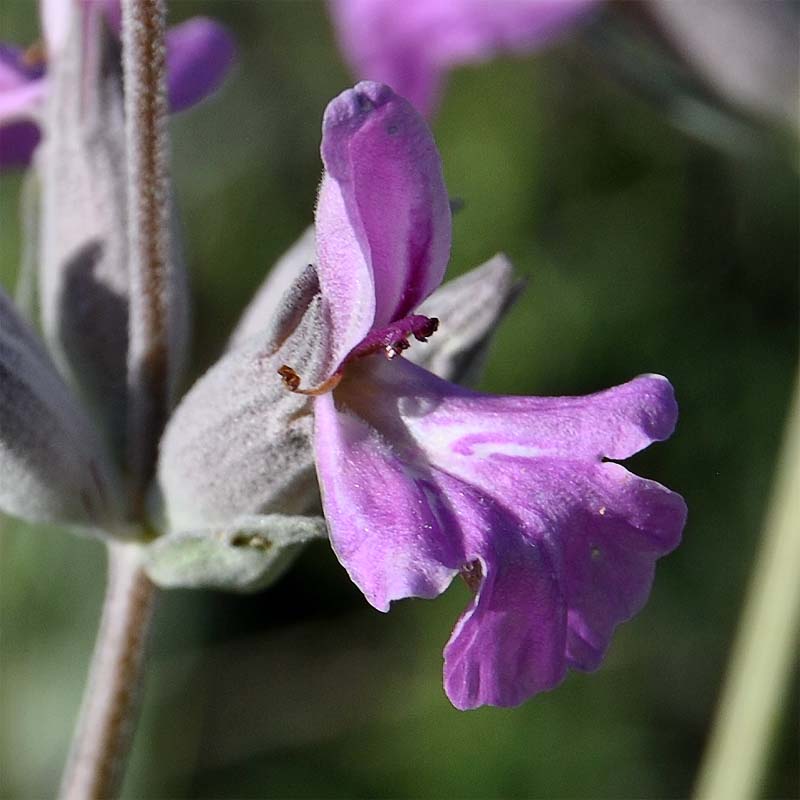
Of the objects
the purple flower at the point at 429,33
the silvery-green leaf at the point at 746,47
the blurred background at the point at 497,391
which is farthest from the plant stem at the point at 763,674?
the purple flower at the point at 429,33

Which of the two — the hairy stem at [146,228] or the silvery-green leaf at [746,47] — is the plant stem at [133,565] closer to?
the hairy stem at [146,228]

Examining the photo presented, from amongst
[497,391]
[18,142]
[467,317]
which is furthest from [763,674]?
[497,391]

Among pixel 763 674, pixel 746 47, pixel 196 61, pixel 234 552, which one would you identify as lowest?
pixel 763 674

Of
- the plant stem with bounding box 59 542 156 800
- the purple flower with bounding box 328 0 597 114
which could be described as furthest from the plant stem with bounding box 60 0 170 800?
the purple flower with bounding box 328 0 597 114

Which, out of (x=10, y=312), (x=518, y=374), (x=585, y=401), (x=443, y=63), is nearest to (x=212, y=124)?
(x=518, y=374)

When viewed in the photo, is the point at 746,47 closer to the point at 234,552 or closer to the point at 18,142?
the point at 18,142

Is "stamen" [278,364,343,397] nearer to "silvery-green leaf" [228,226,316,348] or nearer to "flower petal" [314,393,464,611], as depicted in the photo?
"flower petal" [314,393,464,611]
